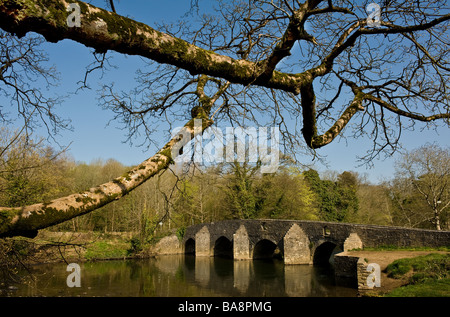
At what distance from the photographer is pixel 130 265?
73.8 ft

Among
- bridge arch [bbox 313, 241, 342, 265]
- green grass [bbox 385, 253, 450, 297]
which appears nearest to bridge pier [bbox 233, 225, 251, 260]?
bridge arch [bbox 313, 241, 342, 265]

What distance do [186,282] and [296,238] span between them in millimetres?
8567

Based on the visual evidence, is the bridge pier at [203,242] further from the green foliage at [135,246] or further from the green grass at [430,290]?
the green grass at [430,290]

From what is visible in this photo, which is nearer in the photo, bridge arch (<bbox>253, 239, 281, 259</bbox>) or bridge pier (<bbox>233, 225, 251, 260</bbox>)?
bridge pier (<bbox>233, 225, 251, 260</bbox>)

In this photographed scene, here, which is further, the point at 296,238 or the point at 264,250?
the point at 264,250

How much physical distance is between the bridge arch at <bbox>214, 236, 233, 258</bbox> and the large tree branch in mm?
28084

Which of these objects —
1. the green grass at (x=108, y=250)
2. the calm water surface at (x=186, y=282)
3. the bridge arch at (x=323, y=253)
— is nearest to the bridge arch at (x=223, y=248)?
the calm water surface at (x=186, y=282)

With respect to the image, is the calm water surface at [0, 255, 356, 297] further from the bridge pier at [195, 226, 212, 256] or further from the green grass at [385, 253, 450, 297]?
the bridge pier at [195, 226, 212, 256]

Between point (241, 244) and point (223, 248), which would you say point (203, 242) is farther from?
point (241, 244)

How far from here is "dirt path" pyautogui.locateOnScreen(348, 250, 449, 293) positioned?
35.9 feet

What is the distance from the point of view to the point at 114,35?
1.81 m

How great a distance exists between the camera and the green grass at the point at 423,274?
26.6 ft

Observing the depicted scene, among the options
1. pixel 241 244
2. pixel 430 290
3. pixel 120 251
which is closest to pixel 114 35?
pixel 430 290

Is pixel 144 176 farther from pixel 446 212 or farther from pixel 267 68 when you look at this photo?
pixel 446 212
